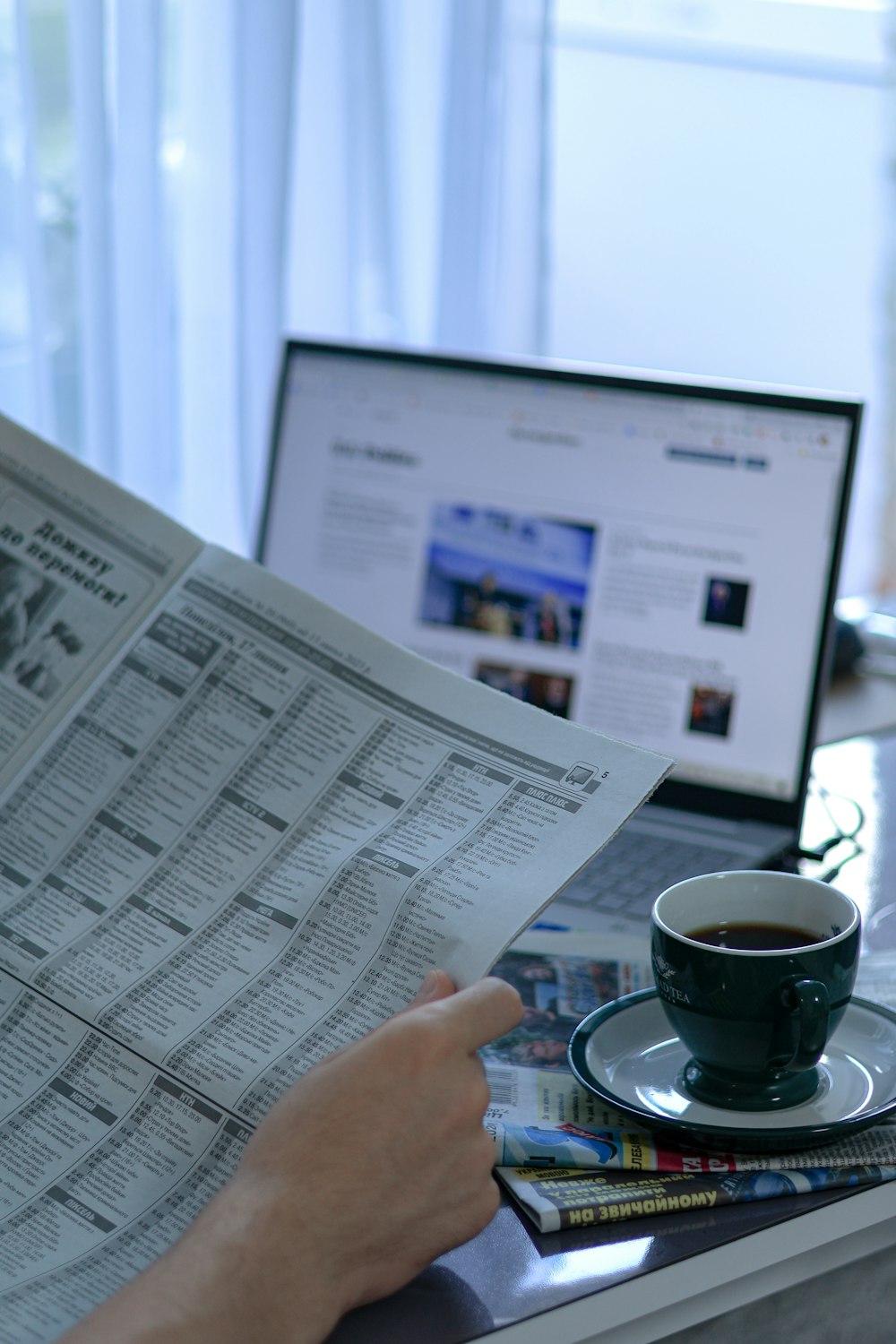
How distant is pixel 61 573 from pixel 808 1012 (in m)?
0.42

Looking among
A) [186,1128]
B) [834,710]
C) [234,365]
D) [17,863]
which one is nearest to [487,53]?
[234,365]

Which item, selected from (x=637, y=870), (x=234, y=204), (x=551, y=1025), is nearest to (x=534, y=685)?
(x=637, y=870)

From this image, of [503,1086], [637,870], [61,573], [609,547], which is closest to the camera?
[503,1086]

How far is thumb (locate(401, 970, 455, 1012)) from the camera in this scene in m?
0.46

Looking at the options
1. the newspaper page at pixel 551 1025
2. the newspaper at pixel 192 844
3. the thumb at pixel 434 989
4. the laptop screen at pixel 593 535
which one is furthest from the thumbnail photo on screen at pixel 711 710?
the thumb at pixel 434 989

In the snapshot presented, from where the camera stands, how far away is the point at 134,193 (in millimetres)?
1697

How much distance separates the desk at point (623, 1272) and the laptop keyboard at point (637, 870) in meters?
0.26

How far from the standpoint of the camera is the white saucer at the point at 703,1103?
18.7 inches

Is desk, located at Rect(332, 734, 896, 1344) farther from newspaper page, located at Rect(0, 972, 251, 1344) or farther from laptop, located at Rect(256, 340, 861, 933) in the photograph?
laptop, located at Rect(256, 340, 861, 933)

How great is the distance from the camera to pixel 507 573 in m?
0.91

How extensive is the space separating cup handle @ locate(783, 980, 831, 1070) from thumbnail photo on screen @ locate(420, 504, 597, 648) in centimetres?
44

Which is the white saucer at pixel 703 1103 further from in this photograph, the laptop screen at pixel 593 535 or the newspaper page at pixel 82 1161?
the laptop screen at pixel 593 535

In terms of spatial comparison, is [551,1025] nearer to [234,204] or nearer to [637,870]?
[637,870]

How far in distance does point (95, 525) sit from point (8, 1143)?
32cm
